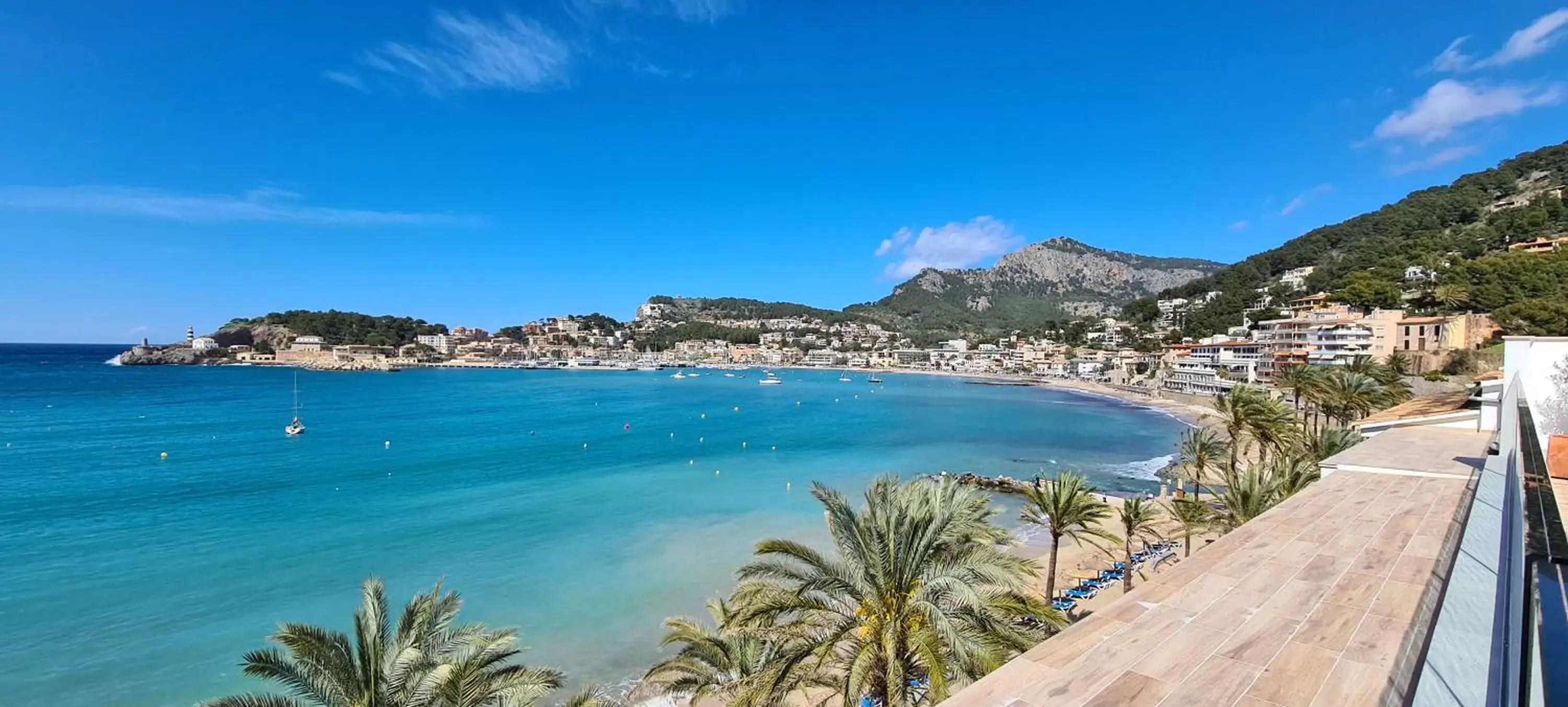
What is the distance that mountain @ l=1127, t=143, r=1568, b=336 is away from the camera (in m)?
45.1

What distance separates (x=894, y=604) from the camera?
7516 mm

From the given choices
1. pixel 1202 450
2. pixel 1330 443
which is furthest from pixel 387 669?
pixel 1202 450

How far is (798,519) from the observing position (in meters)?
27.5

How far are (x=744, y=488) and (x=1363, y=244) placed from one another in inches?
4055

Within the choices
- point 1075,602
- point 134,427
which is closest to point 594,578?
point 1075,602

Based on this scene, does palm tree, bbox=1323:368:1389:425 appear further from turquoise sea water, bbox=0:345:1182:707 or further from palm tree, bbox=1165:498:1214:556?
palm tree, bbox=1165:498:1214:556

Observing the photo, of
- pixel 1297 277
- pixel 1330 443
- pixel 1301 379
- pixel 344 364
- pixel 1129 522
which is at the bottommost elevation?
pixel 1129 522

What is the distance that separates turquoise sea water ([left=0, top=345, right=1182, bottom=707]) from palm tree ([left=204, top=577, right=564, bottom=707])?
693 cm

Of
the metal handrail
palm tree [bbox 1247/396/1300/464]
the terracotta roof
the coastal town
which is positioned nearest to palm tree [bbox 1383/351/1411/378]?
the coastal town

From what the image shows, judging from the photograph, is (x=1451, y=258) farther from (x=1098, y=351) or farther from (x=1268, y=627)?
(x=1268, y=627)

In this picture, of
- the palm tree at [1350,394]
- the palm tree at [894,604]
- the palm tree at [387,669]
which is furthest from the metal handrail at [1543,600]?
the palm tree at [1350,394]

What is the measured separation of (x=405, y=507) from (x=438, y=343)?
15874 cm

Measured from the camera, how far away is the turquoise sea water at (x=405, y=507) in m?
16.1

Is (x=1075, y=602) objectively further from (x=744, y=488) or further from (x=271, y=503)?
(x=271, y=503)
